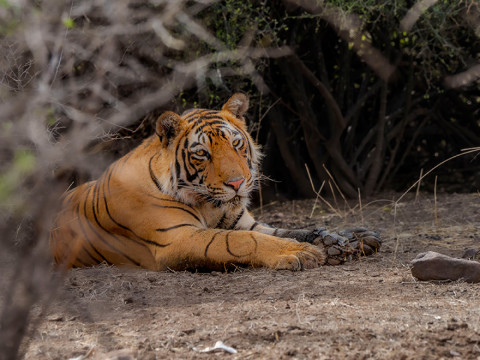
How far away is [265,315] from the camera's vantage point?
2.78m

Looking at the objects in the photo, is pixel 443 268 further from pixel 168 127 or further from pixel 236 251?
pixel 168 127

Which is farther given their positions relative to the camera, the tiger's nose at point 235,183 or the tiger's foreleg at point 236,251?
the tiger's nose at point 235,183

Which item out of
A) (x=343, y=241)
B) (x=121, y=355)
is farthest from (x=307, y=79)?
(x=121, y=355)

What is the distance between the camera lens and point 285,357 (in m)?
2.28

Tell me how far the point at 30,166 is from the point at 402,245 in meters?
2.74

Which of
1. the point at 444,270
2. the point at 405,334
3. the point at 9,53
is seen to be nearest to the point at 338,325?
the point at 405,334

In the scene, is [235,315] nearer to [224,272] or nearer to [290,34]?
[224,272]

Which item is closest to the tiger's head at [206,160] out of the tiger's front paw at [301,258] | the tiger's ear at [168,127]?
the tiger's ear at [168,127]

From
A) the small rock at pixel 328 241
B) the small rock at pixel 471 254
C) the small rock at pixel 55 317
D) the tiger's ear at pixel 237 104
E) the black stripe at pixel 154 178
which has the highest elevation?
the tiger's ear at pixel 237 104

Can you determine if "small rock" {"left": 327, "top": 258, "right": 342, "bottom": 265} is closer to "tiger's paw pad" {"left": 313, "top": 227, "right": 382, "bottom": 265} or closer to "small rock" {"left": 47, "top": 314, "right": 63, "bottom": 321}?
"tiger's paw pad" {"left": 313, "top": 227, "right": 382, "bottom": 265}

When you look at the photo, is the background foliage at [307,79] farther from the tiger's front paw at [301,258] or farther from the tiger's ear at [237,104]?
the tiger's front paw at [301,258]

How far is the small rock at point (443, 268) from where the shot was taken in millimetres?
3367

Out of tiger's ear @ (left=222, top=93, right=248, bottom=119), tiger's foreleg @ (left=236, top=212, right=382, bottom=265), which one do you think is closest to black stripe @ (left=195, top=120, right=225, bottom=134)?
tiger's ear @ (left=222, top=93, right=248, bottom=119)

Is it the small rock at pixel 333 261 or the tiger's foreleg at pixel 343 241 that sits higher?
the tiger's foreleg at pixel 343 241
